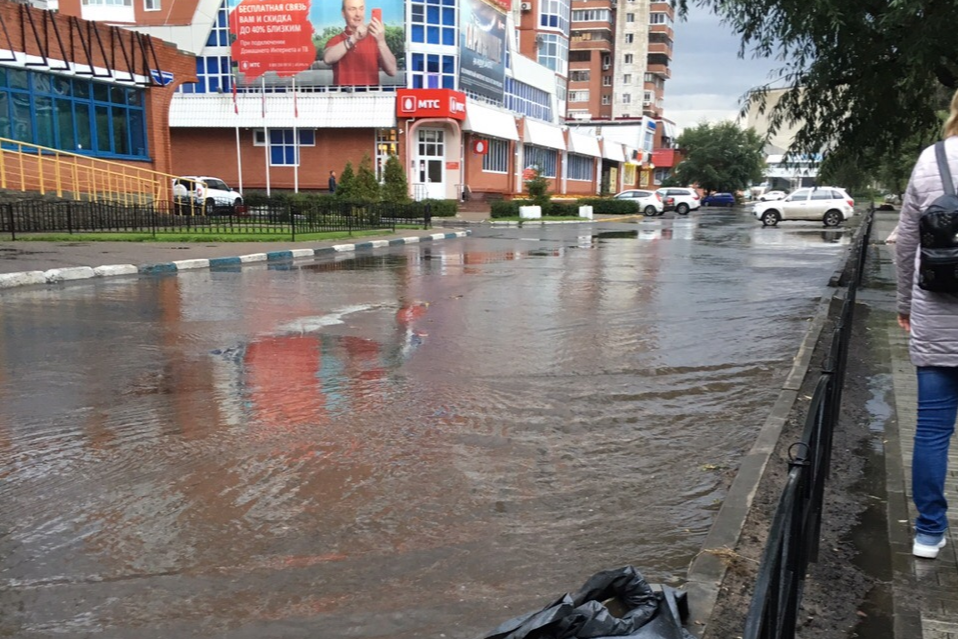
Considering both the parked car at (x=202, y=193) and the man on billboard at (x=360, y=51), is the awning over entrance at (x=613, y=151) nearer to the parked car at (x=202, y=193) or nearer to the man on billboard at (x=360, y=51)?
the man on billboard at (x=360, y=51)

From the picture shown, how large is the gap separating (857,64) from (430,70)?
3932 centimetres

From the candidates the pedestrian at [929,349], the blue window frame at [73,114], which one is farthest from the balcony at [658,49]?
the pedestrian at [929,349]

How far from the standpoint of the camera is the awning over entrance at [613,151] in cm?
7281

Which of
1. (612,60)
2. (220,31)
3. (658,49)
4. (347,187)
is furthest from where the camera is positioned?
(658,49)

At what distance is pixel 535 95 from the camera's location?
64.1 m

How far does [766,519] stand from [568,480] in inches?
45.6

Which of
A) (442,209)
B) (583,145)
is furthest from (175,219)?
(583,145)

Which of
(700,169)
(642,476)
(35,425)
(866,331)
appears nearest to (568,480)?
(642,476)

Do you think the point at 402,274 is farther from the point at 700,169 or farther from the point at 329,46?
the point at 700,169

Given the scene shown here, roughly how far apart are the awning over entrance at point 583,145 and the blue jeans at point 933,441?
62.5m

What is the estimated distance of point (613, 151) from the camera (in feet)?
245

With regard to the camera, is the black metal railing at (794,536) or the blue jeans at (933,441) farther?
the blue jeans at (933,441)

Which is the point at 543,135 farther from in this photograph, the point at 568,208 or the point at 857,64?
the point at 857,64

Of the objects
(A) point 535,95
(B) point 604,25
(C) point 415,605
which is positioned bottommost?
(C) point 415,605
